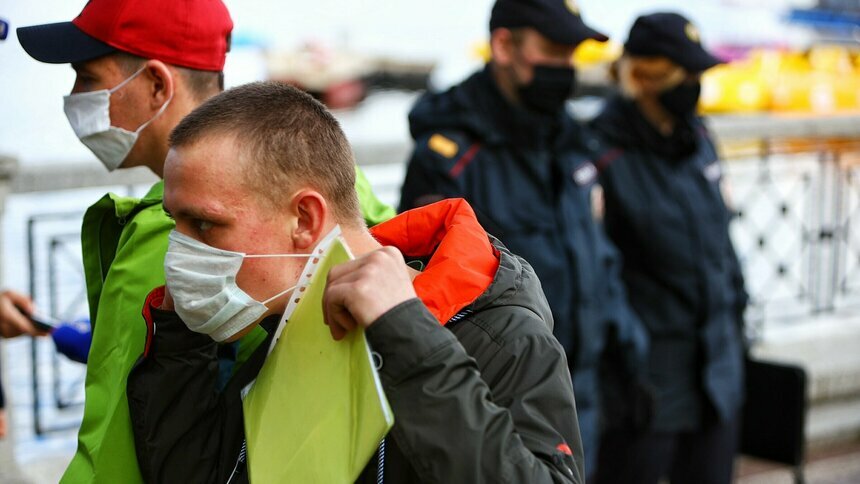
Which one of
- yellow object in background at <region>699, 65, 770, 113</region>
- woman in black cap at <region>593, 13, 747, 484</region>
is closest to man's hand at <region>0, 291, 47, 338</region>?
woman in black cap at <region>593, 13, 747, 484</region>

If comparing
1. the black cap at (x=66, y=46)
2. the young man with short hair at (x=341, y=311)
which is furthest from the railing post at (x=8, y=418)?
the young man with short hair at (x=341, y=311)

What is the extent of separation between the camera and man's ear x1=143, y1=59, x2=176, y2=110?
246 centimetres

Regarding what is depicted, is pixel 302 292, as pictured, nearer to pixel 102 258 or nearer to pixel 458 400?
pixel 458 400

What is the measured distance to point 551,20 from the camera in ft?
12.8

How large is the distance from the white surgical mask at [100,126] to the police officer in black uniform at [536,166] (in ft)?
4.50

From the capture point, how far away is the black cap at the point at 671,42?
4.45 metres

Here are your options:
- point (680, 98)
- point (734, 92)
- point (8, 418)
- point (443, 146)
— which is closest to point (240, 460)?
point (443, 146)

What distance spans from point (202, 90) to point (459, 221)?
94 centimetres

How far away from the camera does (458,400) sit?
1.52 m

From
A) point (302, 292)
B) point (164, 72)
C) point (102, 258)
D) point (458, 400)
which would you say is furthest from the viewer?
point (164, 72)

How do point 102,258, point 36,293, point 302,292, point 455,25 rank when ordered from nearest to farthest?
point 302,292 → point 102,258 → point 36,293 → point 455,25

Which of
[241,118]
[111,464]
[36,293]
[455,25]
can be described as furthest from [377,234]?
[455,25]

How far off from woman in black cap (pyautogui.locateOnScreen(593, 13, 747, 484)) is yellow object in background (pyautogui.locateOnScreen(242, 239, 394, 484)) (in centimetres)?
268

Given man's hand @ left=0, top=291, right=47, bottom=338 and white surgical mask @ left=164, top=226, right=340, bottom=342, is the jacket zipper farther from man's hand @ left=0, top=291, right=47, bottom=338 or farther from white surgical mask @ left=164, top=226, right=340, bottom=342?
man's hand @ left=0, top=291, right=47, bottom=338
